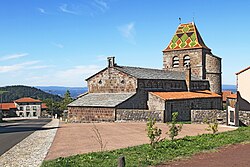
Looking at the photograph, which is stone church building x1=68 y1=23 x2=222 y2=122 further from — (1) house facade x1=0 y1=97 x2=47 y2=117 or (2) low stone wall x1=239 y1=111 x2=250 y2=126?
(1) house facade x1=0 y1=97 x2=47 y2=117

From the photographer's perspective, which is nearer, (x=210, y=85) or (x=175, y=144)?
(x=175, y=144)

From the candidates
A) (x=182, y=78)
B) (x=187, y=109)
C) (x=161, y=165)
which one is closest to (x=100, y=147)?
(x=161, y=165)

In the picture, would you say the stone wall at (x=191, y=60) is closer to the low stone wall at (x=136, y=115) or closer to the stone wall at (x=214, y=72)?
the stone wall at (x=214, y=72)

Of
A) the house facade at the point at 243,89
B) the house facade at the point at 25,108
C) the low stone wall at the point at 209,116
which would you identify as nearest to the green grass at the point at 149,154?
the low stone wall at the point at 209,116

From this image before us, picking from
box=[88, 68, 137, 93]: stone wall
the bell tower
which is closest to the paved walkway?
box=[88, 68, 137, 93]: stone wall

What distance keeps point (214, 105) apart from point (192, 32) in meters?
13.9

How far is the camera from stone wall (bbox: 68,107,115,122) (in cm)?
3095

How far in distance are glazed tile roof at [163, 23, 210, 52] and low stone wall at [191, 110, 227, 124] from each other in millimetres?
21877

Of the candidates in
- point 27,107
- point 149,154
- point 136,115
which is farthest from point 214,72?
point 27,107

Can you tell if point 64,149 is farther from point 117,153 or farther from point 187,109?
point 187,109

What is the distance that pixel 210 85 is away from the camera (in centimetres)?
4731

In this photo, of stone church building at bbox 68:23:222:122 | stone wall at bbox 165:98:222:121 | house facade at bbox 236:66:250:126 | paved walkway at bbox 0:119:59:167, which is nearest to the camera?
paved walkway at bbox 0:119:59:167

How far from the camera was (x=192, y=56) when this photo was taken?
4803 centimetres

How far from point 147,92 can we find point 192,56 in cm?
1616
